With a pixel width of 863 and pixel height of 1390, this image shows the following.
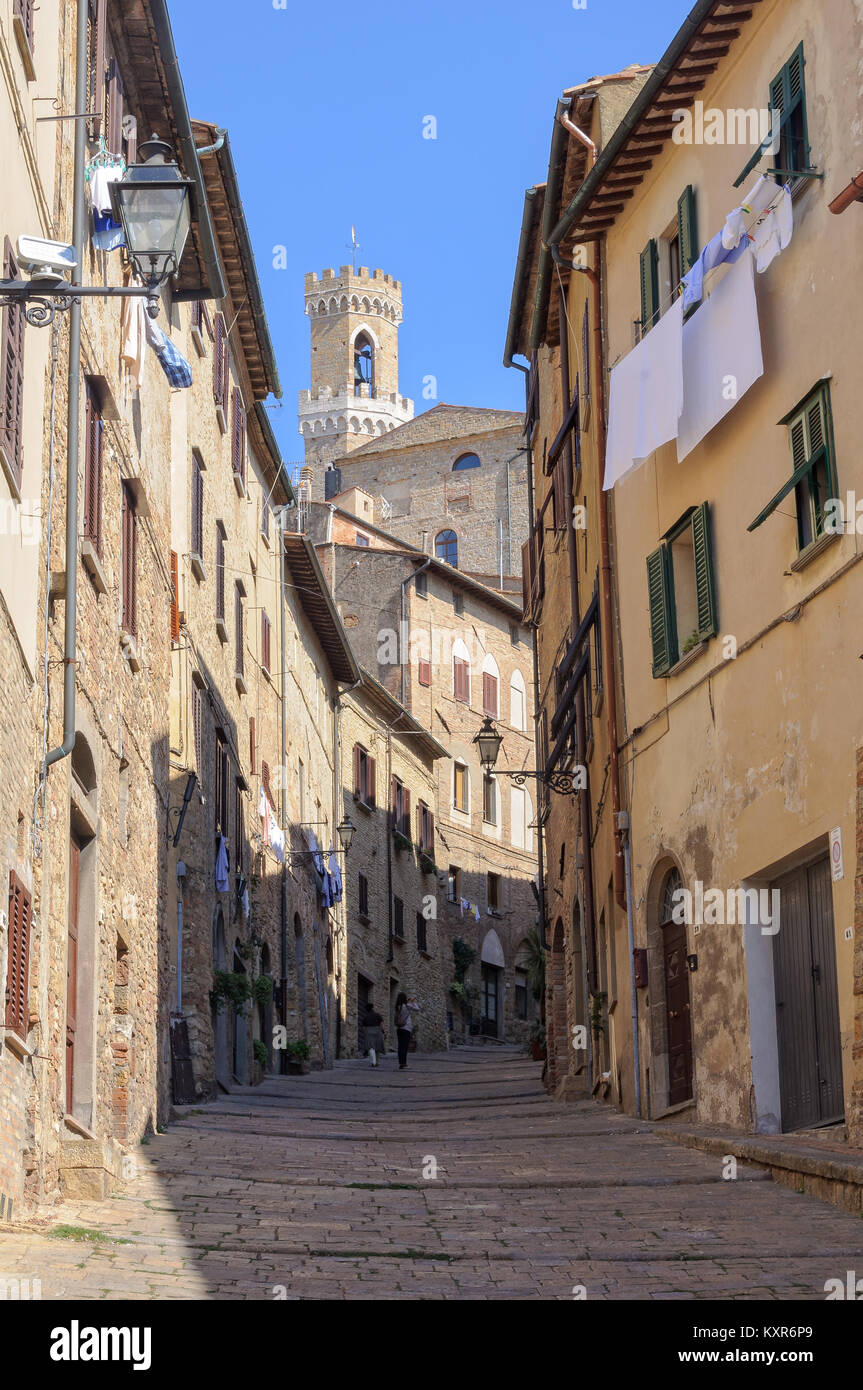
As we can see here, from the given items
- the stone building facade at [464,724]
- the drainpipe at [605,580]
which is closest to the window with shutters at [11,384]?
the drainpipe at [605,580]

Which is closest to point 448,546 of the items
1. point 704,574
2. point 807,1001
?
point 704,574

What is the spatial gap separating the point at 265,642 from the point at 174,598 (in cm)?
989

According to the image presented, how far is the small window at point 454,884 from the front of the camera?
152ft

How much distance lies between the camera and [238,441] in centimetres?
2556

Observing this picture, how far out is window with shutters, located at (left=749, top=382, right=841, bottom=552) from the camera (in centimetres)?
1216

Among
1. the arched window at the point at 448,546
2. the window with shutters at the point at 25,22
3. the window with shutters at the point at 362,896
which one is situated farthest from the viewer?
the arched window at the point at 448,546

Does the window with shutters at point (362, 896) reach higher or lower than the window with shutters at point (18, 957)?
higher

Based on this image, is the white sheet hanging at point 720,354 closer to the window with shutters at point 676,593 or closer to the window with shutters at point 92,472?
the window with shutters at point 676,593

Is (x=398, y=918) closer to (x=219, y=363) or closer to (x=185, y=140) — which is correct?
(x=219, y=363)

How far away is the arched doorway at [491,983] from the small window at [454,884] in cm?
162

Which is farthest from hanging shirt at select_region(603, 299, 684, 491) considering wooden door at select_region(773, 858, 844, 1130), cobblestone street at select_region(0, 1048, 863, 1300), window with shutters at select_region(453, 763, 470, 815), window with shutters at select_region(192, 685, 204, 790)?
window with shutters at select_region(453, 763, 470, 815)

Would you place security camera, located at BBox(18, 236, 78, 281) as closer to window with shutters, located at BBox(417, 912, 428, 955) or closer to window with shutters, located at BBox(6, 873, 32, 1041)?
window with shutters, located at BBox(6, 873, 32, 1041)

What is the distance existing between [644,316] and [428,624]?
3030 cm
